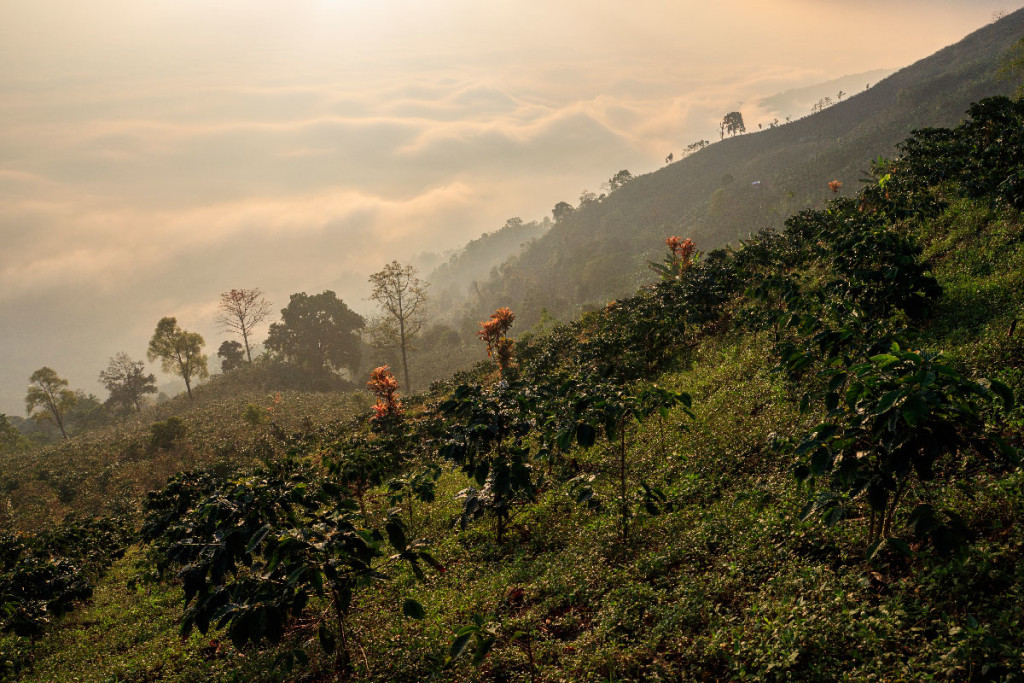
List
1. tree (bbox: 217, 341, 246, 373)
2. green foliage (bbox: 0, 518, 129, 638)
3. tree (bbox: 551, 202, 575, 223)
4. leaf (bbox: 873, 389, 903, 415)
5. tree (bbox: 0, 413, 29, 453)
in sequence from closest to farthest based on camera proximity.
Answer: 1. leaf (bbox: 873, 389, 903, 415)
2. green foliage (bbox: 0, 518, 129, 638)
3. tree (bbox: 0, 413, 29, 453)
4. tree (bbox: 217, 341, 246, 373)
5. tree (bbox: 551, 202, 575, 223)

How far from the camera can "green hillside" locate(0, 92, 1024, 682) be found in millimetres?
3463

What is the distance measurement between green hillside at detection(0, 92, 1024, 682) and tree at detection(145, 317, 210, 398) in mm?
41143

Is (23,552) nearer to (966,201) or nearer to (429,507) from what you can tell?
(429,507)

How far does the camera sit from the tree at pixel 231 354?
53031 millimetres

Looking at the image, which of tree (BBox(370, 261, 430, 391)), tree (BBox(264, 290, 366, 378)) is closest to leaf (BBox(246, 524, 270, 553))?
tree (BBox(370, 261, 430, 391))

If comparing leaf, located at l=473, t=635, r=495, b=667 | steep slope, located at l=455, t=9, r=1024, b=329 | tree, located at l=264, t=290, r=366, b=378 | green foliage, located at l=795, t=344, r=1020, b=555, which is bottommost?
leaf, located at l=473, t=635, r=495, b=667

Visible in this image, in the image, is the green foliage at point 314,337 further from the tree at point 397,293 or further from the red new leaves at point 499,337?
the red new leaves at point 499,337

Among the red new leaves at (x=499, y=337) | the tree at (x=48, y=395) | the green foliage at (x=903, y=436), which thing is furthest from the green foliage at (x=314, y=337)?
the green foliage at (x=903, y=436)

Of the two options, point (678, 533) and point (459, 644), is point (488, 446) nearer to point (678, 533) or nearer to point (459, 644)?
point (678, 533)

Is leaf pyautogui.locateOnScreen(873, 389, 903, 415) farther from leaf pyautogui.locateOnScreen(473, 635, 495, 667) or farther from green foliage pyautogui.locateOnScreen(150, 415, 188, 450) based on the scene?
green foliage pyautogui.locateOnScreen(150, 415, 188, 450)

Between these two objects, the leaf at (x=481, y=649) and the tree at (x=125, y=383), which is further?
the tree at (x=125, y=383)

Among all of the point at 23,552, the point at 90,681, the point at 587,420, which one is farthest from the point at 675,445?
the point at 23,552

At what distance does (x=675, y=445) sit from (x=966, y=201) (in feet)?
38.2

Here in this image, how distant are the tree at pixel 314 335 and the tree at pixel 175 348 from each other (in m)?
9.13
